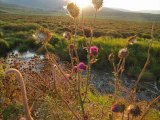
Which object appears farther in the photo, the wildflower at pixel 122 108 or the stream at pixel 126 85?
the stream at pixel 126 85

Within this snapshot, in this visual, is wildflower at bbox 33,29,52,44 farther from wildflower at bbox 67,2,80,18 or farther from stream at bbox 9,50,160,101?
stream at bbox 9,50,160,101

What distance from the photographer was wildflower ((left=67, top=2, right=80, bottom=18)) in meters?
2.21

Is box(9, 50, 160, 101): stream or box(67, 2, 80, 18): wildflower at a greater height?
box(67, 2, 80, 18): wildflower

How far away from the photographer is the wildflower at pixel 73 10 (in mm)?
2207

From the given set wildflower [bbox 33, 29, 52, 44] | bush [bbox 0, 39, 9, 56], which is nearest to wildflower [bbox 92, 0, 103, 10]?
wildflower [bbox 33, 29, 52, 44]

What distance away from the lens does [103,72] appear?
1362 cm

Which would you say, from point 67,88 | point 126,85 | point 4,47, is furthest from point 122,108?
point 4,47

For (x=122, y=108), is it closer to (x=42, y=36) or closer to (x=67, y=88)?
(x=42, y=36)

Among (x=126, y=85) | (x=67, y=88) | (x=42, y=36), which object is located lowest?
(x=126, y=85)

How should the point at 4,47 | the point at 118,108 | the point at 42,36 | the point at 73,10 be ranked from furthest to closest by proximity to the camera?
the point at 4,47
the point at 73,10
the point at 42,36
the point at 118,108

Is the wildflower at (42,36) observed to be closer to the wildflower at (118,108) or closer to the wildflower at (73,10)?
the wildflower at (73,10)

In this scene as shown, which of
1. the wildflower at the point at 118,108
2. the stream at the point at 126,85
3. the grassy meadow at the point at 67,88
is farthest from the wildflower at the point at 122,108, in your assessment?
the stream at the point at 126,85

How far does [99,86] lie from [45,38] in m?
9.35

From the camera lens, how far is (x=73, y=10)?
7.30ft
